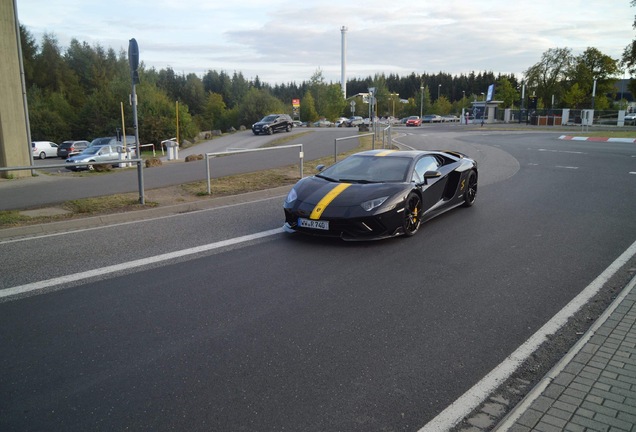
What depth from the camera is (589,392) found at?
11.0ft

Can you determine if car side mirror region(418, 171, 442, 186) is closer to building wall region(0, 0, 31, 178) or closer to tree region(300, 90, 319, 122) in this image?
building wall region(0, 0, 31, 178)

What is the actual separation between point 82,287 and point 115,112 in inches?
2257

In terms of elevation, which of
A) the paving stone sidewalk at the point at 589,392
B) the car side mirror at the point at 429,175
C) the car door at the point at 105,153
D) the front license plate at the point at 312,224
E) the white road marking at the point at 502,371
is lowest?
the car door at the point at 105,153

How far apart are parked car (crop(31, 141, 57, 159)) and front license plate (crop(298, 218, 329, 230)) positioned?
1644 inches

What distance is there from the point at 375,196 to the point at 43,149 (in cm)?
4359

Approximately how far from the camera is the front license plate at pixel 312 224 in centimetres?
710

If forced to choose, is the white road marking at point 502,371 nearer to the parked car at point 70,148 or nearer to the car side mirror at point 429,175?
the car side mirror at point 429,175

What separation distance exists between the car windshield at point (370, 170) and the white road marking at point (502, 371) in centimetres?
330

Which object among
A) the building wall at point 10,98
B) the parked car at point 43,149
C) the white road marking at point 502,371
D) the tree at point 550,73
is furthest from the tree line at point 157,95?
the white road marking at point 502,371

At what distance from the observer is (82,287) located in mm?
5594

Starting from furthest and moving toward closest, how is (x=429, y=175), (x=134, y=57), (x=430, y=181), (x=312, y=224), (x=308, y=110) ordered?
(x=308, y=110) < (x=134, y=57) < (x=430, y=181) < (x=429, y=175) < (x=312, y=224)

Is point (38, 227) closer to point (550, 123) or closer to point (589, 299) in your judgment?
point (589, 299)

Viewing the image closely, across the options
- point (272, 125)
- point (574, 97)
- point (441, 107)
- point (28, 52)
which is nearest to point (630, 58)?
point (574, 97)

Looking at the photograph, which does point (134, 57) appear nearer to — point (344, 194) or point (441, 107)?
point (344, 194)
